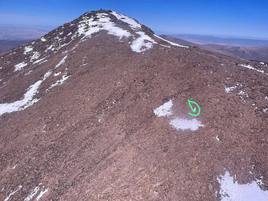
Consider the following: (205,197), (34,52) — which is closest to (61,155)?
(205,197)

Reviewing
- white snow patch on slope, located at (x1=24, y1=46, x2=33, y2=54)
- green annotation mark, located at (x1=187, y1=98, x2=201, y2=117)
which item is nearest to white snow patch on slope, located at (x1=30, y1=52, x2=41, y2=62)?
white snow patch on slope, located at (x1=24, y1=46, x2=33, y2=54)

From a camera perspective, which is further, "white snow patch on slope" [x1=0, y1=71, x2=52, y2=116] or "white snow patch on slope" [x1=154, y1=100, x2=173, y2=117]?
"white snow patch on slope" [x1=0, y1=71, x2=52, y2=116]

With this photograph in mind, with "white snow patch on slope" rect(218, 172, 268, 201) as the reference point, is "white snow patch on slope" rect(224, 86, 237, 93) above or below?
above

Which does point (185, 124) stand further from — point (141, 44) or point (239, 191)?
point (141, 44)

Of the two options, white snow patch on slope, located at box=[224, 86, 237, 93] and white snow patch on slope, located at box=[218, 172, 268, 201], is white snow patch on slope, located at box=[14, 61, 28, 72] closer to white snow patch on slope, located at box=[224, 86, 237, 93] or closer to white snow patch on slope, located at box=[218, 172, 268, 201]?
white snow patch on slope, located at box=[224, 86, 237, 93]

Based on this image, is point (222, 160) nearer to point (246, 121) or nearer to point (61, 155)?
point (246, 121)

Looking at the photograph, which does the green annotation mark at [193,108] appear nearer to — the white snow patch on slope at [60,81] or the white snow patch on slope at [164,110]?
the white snow patch on slope at [164,110]
